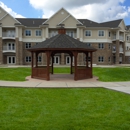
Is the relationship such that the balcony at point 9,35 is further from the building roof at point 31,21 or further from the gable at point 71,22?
the gable at point 71,22

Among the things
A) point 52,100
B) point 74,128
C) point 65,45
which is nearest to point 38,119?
point 74,128

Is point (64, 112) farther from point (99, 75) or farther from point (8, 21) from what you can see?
point (8, 21)

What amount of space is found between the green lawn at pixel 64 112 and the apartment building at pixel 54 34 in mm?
34928

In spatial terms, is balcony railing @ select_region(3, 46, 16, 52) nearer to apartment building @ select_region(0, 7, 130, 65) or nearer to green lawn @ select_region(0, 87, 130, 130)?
apartment building @ select_region(0, 7, 130, 65)

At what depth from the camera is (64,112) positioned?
699 cm

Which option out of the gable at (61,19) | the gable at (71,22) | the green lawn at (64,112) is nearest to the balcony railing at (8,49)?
the gable at (61,19)

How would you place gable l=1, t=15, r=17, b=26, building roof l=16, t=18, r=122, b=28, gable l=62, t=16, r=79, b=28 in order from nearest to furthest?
1. gable l=1, t=15, r=17, b=26
2. gable l=62, t=16, r=79, b=28
3. building roof l=16, t=18, r=122, b=28

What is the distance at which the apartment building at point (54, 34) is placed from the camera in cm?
4331

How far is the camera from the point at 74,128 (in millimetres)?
5504

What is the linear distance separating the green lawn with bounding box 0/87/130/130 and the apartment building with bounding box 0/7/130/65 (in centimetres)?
3493

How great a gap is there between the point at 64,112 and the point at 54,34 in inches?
1530

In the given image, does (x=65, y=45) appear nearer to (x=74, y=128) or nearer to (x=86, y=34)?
(x=74, y=128)

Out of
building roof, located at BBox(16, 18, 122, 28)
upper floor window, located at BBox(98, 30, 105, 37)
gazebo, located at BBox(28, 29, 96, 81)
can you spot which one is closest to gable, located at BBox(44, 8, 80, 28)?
building roof, located at BBox(16, 18, 122, 28)

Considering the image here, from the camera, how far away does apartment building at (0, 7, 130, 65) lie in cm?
4331
